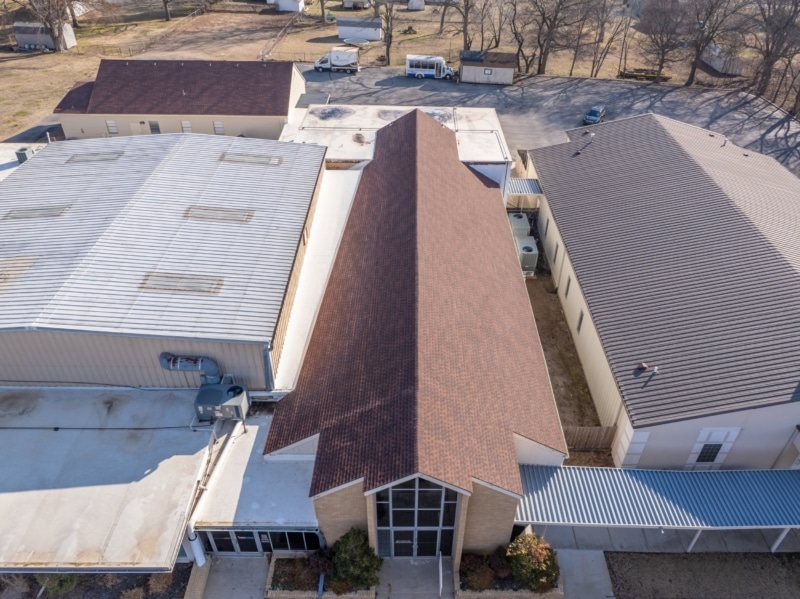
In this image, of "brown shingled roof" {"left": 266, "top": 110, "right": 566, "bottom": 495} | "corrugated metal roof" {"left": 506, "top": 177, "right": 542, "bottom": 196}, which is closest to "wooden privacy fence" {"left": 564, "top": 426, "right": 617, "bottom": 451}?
"brown shingled roof" {"left": 266, "top": 110, "right": 566, "bottom": 495}

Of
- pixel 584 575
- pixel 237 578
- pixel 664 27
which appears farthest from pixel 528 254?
pixel 664 27

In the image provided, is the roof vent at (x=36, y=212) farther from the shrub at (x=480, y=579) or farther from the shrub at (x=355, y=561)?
the shrub at (x=480, y=579)

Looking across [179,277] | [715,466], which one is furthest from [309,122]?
[715,466]

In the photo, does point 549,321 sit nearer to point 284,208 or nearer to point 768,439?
point 768,439

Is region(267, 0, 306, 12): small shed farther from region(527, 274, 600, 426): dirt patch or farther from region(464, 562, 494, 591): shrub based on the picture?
region(464, 562, 494, 591): shrub

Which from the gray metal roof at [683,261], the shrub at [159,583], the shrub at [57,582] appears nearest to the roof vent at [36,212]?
the shrub at [57,582]
